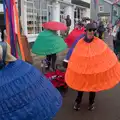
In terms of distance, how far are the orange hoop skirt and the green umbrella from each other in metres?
2.45

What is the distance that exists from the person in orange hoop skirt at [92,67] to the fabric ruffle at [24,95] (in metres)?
1.59

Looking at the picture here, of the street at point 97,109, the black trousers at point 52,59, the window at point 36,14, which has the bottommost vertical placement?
the street at point 97,109

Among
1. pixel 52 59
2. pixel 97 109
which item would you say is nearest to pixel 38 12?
pixel 52 59

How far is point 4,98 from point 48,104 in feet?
1.64

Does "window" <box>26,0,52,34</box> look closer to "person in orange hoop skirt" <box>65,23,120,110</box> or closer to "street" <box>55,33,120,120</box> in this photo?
"street" <box>55,33,120,120</box>

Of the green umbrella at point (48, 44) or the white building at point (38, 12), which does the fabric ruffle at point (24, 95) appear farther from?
the white building at point (38, 12)

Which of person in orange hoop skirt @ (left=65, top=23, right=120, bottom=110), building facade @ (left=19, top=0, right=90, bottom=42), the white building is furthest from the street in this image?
building facade @ (left=19, top=0, right=90, bottom=42)

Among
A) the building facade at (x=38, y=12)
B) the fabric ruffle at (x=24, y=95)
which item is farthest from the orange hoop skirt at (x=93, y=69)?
the building facade at (x=38, y=12)

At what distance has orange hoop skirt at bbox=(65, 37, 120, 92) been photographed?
4426 mm

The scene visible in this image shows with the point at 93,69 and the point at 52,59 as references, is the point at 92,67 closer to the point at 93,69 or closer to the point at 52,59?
the point at 93,69

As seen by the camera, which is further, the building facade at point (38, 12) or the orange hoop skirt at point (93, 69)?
the building facade at point (38, 12)

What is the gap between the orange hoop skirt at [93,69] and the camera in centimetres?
443

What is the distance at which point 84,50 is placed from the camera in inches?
180

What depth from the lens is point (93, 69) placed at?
4422 mm
